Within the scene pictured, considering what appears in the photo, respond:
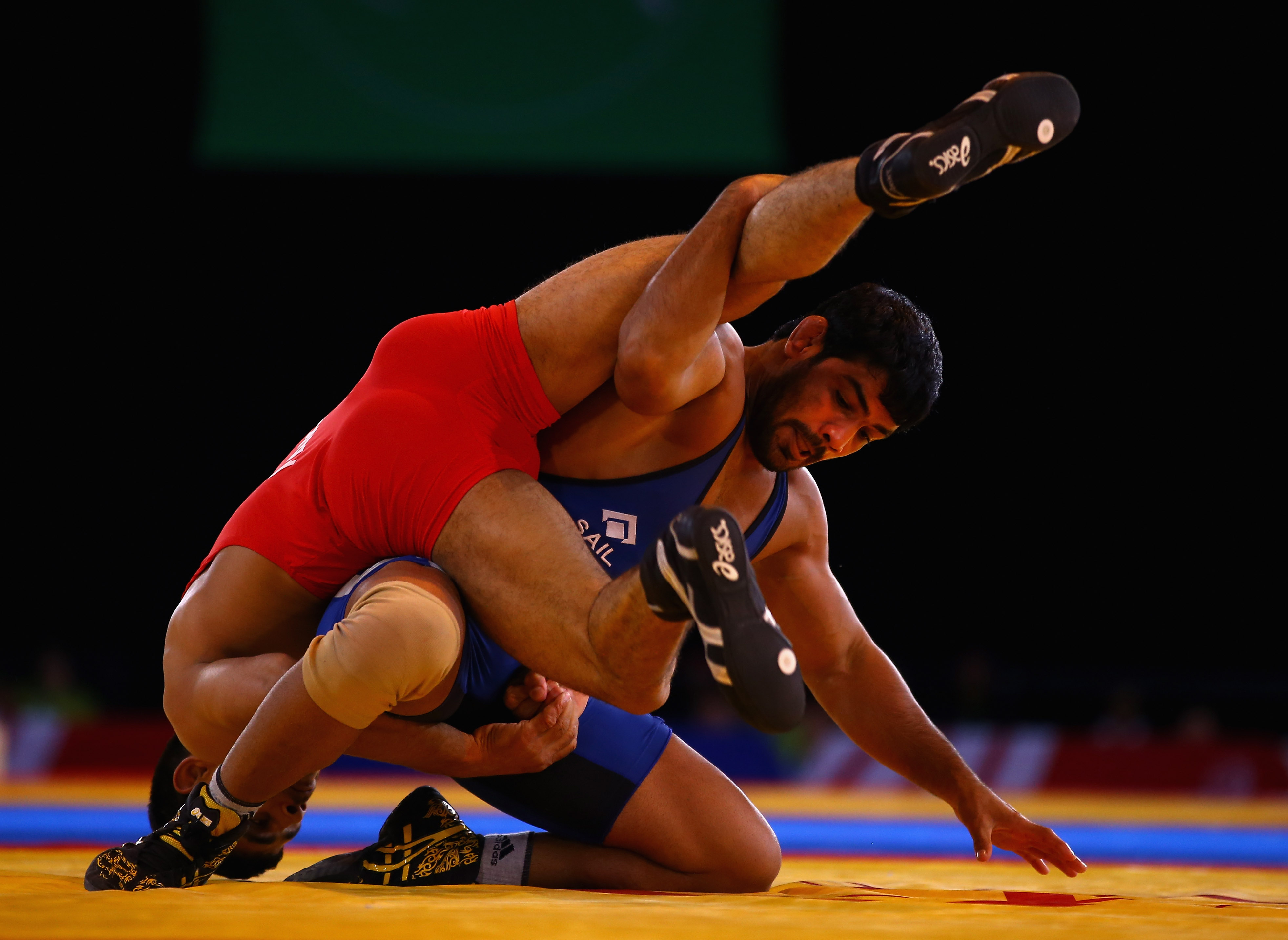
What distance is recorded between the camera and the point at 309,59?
742cm

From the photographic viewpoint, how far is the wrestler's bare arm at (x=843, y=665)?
7.75 ft

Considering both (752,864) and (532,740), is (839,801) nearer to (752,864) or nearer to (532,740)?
(752,864)

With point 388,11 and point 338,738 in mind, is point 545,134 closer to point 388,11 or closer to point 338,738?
point 388,11

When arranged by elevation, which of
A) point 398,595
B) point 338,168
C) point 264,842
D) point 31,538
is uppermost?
point 338,168

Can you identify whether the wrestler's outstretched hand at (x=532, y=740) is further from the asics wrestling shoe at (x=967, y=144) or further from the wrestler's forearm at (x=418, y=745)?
the asics wrestling shoe at (x=967, y=144)

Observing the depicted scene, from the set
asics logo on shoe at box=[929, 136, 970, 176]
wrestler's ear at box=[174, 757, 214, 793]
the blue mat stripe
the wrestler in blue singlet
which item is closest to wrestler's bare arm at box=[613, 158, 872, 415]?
asics logo on shoe at box=[929, 136, 970, 176]

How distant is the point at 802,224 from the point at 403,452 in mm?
738

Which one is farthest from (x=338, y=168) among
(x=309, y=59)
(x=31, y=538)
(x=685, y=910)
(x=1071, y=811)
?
(x=685, y=910)

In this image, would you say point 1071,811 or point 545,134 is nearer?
point 1071,811

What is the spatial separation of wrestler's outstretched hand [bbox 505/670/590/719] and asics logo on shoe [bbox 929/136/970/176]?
1.10 metres

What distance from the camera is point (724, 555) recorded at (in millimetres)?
1590

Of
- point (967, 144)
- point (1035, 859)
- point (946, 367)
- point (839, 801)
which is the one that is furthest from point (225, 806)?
point (946, 367)

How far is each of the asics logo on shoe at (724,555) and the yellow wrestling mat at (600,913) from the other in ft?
1.38

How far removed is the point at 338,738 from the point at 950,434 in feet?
33.2
